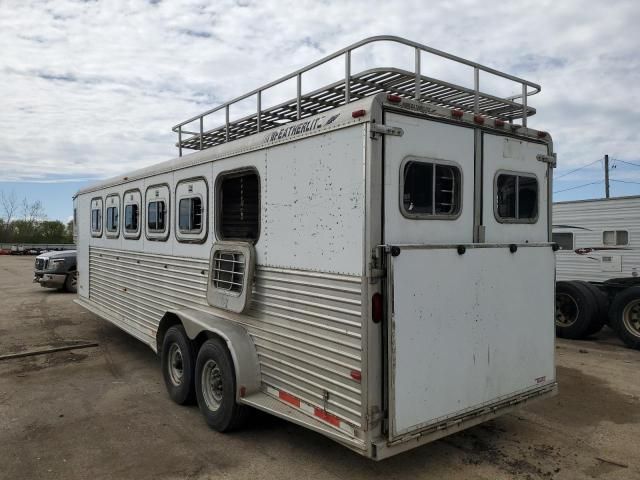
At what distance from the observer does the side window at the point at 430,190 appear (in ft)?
11.5

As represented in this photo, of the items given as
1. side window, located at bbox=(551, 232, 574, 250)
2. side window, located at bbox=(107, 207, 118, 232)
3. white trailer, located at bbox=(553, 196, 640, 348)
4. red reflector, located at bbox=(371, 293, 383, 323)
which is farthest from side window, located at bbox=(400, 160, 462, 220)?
side window, located at bbox=(551, 232, 574, 250)

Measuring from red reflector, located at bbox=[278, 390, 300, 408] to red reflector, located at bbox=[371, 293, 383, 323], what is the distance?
1.00 metres

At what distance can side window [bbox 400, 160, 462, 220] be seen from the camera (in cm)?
352

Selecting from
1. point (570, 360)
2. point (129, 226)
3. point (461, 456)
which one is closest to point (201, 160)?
point (129, 226)

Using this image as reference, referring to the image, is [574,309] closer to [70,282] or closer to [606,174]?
[70,282]

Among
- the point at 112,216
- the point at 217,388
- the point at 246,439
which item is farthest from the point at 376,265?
the point at 112,216

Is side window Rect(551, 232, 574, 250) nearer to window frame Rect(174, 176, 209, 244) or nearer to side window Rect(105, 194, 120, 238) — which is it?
window frame Rect(174, 176, 209, 244)

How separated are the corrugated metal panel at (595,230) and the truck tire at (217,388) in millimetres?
7758

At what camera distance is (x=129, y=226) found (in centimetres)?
727

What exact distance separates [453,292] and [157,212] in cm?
411

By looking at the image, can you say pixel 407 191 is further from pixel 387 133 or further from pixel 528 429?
pixel 528 429

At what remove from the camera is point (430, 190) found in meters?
3.65

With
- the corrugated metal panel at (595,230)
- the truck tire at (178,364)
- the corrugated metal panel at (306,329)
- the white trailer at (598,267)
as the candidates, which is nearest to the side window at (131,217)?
the corrugated metal panel at (306,329)

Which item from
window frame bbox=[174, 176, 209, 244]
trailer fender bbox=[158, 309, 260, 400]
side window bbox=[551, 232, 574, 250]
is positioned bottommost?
trailer fender bbox=[158, 309, 260, 400]
